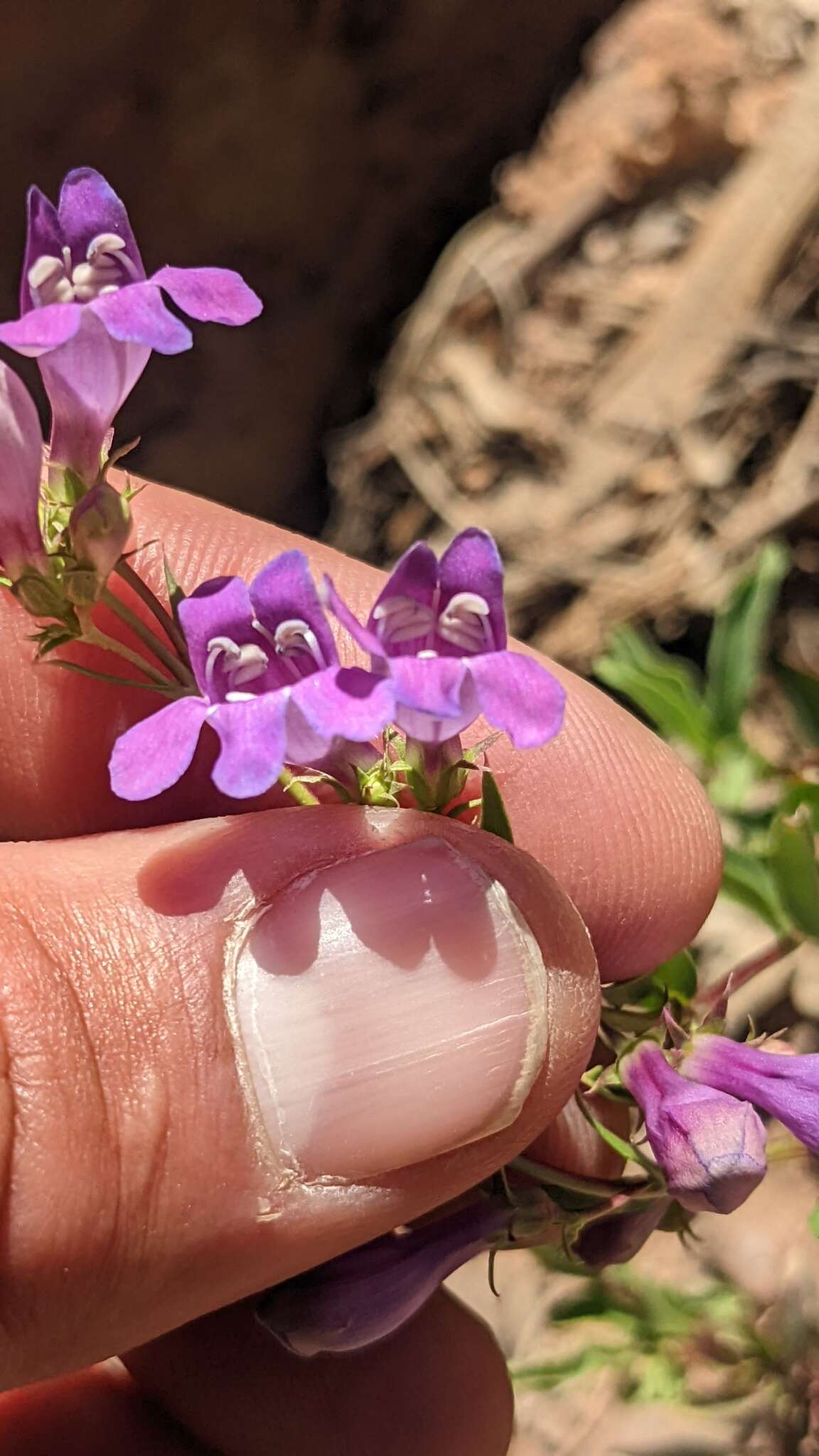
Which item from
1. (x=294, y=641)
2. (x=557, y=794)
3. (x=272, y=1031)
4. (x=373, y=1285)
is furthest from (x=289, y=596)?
(x=373, y=1285)

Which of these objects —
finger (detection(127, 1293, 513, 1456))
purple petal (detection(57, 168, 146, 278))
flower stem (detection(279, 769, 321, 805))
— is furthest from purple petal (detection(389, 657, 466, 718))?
finger (detection(127, 1293, 513, 1456))

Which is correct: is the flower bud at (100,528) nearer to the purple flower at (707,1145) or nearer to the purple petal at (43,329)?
the purple petal at (43,329)

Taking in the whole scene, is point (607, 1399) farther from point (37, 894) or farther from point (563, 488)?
point (563, 488)

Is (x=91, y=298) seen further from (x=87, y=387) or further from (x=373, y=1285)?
(x=373, y=1285)

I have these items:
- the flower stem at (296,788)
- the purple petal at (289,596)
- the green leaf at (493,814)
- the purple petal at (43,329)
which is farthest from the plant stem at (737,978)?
the purple petal at (43,329)

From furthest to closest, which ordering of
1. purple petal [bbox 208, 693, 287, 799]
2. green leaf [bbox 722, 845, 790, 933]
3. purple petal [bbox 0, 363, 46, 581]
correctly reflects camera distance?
green leaf [bbox 722, 845, 790, 933], purple petal [bbox 0, 363, 46, 581], purple petal [bbox 208, 693, 287, 799]

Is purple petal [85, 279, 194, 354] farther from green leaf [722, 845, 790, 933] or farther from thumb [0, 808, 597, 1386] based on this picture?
green leaf [722, 845, 790, 933]
